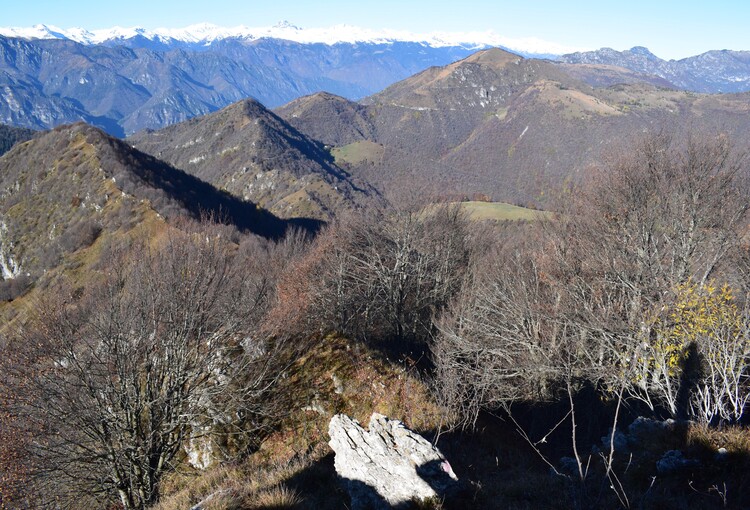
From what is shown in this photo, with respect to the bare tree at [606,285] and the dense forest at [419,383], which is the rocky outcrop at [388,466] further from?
the bare tree at [606,285]

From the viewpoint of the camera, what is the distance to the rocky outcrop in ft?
29.9

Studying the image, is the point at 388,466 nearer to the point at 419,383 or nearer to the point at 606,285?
the point at 419,383

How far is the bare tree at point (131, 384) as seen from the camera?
43.1ft

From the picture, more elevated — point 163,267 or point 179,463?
point 163,267

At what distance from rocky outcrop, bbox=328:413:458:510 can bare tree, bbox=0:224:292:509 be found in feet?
19.0

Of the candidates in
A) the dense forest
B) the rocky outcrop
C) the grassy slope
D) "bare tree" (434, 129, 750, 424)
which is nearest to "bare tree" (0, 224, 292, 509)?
the dense forest

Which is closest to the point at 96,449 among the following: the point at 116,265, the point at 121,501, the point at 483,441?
the point at 121,501

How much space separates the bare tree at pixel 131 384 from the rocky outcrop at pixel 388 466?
580 centimetres

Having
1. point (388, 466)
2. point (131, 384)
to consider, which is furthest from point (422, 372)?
point (131, 384)

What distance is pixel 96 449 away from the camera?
13922mm

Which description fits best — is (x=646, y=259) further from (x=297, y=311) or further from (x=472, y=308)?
(x=297, y=311)

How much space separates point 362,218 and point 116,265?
73.6 ft

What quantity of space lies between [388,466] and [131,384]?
366 inches

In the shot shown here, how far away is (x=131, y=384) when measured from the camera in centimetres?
1363
